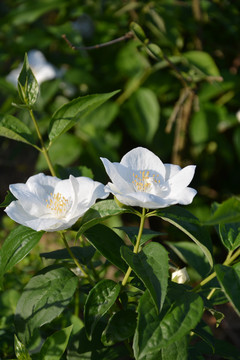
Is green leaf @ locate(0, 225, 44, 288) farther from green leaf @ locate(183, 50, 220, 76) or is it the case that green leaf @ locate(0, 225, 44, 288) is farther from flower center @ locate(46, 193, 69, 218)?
green leaf @ locate(183, 50, 220, 76)

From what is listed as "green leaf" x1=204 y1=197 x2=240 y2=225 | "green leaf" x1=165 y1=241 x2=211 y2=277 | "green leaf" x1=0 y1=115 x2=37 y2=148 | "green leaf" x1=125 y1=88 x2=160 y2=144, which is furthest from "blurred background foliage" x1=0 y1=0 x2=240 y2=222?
"green leaf" x1=204 y1=197 x2=240 y2=225

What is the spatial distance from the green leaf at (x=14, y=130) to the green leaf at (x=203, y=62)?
97 centimetres

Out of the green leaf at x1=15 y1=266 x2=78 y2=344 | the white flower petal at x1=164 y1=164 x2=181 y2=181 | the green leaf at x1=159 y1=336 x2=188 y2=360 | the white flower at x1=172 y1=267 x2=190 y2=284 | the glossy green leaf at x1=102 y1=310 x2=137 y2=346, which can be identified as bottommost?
the white flower at x1=172 y1=267 x2=190 y2=284

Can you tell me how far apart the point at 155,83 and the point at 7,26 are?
92 cm

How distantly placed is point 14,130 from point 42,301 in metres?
0.34

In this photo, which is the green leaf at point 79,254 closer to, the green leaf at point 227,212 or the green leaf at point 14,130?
the green leaf at point 14,130

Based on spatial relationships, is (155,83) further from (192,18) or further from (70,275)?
(70,275)

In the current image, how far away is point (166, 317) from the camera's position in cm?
71

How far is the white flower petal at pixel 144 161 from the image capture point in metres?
0.88

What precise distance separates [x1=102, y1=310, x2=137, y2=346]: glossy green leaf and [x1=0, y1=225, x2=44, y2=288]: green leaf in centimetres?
21

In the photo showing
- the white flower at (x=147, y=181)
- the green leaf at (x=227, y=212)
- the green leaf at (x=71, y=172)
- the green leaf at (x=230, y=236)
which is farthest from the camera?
the green leaf at (x=71, y=172)

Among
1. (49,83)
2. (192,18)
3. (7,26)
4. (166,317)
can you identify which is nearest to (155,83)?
(192,18)

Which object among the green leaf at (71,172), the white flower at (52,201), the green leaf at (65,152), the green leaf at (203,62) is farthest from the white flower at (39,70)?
the white flower at (52,201)

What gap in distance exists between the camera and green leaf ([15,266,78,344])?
2.62 ft
